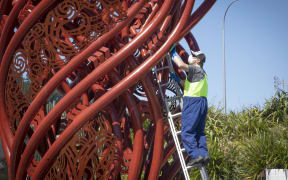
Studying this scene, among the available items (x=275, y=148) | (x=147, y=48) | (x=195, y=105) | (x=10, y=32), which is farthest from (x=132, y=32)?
(x=275, y=148)

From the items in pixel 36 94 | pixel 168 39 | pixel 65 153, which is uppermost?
pixel 168 39

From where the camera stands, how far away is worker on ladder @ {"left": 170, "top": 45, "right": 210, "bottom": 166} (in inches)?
196

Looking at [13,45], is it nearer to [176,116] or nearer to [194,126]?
[176,116]

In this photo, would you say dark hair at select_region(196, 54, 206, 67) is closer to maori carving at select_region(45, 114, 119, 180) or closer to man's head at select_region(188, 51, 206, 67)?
man's head at select_region(188, 51, 206, 67)

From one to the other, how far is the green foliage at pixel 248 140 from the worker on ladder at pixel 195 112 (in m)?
5.59

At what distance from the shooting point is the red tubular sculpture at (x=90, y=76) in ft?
15.1

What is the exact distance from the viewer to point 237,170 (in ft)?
36.6

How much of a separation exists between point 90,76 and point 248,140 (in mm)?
8474

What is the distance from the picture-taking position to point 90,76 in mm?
4551

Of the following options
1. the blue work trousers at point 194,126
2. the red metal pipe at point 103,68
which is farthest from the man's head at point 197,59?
the red metal pipe at point 103,68

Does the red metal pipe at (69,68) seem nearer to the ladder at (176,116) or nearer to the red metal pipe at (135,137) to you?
the red metal pipe at (135,137)

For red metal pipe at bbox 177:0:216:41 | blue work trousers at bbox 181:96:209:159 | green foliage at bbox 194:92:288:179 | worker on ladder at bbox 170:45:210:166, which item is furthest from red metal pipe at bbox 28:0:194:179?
green foliage at bbox 194:92:288:179

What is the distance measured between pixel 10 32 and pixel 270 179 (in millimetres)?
6802

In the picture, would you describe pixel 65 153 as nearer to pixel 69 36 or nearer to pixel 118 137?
pixel 118 137
